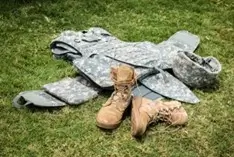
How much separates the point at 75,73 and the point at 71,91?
306mm

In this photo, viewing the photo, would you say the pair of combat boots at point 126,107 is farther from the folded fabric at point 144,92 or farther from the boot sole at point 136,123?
the folded fabric at point 144,92

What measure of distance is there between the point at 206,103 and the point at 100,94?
0.65 meters

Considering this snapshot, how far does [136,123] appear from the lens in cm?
280

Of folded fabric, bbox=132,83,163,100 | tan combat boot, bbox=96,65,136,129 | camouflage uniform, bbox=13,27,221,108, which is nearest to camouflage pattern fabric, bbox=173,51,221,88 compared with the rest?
camouflage uniform, bbox=13,27,221,108

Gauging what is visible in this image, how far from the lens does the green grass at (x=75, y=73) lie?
2797mm

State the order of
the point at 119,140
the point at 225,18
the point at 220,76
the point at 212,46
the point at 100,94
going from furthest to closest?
the point at 225,18 → the point at 212,46 → the point at 220,76 → the point at 100,94 → the point at 119,140

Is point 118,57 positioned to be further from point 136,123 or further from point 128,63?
point 136,123

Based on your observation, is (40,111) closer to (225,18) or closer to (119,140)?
(119,140)

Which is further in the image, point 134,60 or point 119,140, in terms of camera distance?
point 134,60

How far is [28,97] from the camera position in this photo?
9.87 feet

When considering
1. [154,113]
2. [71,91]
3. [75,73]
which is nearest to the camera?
[154,113]

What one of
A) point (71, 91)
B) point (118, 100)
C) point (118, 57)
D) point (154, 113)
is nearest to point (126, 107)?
point (118, 100)

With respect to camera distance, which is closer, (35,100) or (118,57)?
(35,100)

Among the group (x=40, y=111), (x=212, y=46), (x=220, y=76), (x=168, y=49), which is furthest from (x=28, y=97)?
(x=212, y=46)
